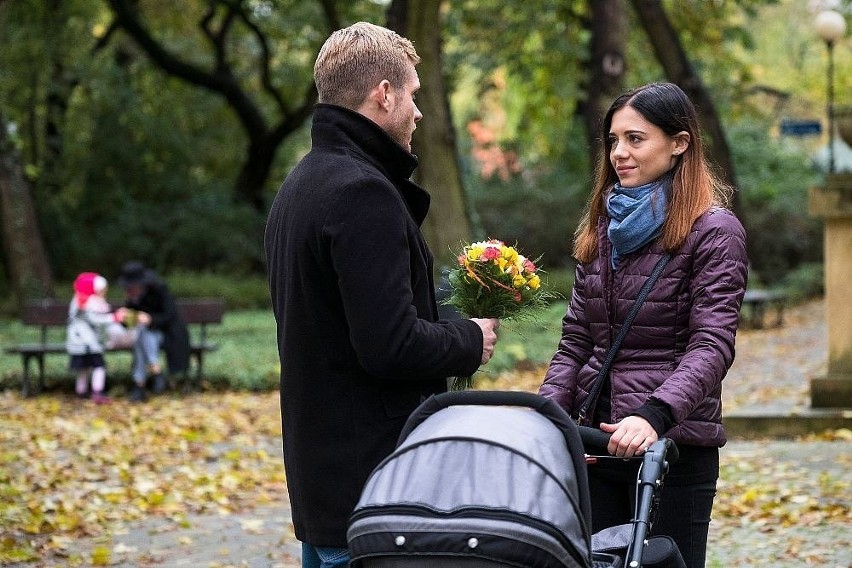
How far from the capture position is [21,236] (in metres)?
24.7

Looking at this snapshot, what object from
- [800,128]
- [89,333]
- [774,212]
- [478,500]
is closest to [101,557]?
[478,500]

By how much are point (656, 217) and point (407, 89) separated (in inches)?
30.7

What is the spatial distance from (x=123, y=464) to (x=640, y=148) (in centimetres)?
758

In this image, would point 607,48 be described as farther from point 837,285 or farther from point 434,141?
point 837,285

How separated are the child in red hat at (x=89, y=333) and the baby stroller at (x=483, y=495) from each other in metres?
12.3

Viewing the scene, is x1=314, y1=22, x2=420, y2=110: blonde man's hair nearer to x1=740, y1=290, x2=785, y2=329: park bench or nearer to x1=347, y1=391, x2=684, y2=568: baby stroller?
x1=347, y1=391, x2=684, y2=568: baby stroller

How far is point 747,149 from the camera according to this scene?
112 feet

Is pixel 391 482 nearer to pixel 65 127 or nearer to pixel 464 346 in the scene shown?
pixel 464 346

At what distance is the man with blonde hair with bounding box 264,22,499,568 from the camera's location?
329 centimetres

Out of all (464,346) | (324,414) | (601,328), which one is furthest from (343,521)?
(601,328)

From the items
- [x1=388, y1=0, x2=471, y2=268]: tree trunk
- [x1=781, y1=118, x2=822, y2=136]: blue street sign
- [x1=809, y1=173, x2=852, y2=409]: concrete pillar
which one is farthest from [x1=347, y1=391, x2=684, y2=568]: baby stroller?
[x1=781, y1=118, x2=822, y2=136]: blue street sign

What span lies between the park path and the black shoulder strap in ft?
10.6

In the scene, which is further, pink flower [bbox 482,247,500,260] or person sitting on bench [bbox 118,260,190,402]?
person sitting on bench [bbox 118,260,190,402]

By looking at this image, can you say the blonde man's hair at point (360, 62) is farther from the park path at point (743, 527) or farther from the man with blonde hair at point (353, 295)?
the park path at point (743, 527)
